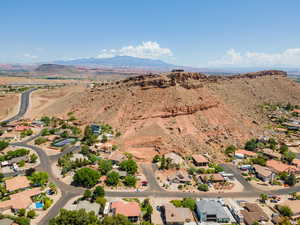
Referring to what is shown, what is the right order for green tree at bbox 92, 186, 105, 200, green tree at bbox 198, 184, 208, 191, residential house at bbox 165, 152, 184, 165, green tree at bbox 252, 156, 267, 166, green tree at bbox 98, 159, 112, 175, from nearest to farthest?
green tree at bbox 92, 186, 105, 200
green tree at bbox 198, 184, 208, 191
green tree at bbox 98, 159, 112, 175
green tree at bbox 252, 156, 267, 166
residential house at bbox 165, 152, 184, 165

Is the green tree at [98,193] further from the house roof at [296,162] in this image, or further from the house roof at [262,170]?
the house roof at [296,162]

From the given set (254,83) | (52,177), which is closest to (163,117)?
(52,177)

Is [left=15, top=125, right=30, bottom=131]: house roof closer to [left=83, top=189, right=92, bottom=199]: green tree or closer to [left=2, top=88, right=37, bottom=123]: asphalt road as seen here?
[left=2, top=88, right=37, bottom=123]: asphalt road

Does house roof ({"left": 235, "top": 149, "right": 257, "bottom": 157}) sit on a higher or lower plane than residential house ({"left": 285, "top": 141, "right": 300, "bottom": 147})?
lower

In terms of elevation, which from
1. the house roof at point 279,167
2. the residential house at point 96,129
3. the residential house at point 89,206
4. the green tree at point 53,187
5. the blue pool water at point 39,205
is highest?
the residential house at point 96,129

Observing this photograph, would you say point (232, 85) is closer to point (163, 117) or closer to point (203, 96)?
point (203, 96)

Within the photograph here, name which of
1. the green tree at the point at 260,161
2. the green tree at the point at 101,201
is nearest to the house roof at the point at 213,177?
the green tree at the point at 260,161

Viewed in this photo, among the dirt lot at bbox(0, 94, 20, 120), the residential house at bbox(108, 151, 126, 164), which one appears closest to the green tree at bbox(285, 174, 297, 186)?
the residential house at bbox(108, 151, 126, 164)
